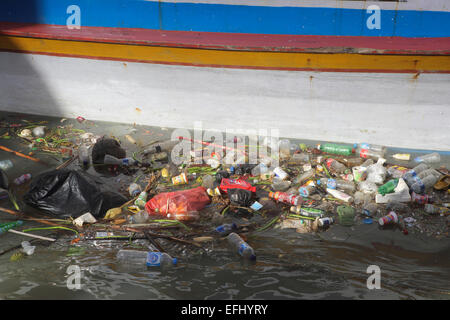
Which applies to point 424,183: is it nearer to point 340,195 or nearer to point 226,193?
point 340,195

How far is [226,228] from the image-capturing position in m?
3.92

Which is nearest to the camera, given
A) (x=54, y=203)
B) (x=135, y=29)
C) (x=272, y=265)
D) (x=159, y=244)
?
(x=272, y=265)

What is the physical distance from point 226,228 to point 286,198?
0.91 meters

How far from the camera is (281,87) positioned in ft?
17.8

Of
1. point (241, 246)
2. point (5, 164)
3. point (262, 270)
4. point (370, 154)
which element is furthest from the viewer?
point (370, 154)

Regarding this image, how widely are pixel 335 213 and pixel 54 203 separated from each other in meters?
3.31

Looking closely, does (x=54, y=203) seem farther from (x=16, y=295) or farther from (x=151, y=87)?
(x=151, y=87)

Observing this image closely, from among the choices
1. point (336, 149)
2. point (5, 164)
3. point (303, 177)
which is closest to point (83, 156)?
point (5, 164)

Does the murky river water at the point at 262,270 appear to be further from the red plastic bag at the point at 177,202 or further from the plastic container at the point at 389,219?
the red plastic bag at the point at 177,202

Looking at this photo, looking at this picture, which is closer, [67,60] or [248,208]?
[248,208]

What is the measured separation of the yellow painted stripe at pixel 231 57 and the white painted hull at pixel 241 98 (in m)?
0.13

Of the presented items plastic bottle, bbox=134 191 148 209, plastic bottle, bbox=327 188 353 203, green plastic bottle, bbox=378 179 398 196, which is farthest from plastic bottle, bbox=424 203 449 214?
plastic bottle, bbox=134 191 148 209
